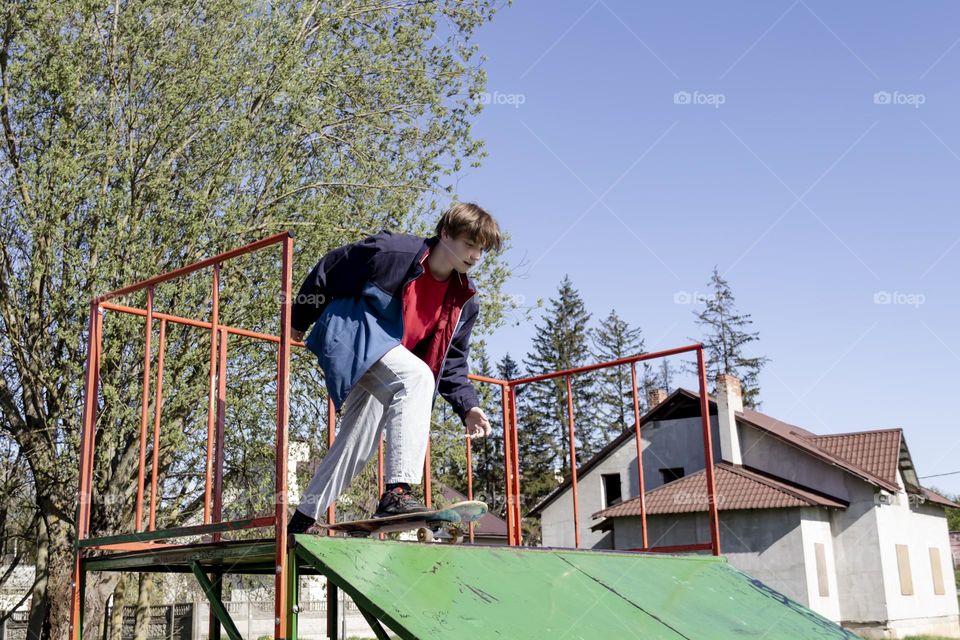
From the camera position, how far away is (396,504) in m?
3.20

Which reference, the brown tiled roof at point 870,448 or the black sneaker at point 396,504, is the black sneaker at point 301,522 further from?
the brown tiled roof at point 870,448

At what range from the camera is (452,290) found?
3768 millimetres

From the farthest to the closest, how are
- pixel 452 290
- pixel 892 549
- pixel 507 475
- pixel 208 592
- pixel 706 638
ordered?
pixel 892 549, pixel 507 475, pixel 452 290, pixel 208 592, pixel 706 638

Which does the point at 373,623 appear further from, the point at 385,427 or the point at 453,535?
the point at 385,427

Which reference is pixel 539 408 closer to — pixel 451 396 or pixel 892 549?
pixel 892 549

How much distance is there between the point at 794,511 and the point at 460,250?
80.4 feet

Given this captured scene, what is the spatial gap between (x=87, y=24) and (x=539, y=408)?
4099 centimetres

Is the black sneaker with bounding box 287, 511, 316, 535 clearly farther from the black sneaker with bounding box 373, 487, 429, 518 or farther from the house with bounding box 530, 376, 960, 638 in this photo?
the house with bounding box 530, 376, 960, 638

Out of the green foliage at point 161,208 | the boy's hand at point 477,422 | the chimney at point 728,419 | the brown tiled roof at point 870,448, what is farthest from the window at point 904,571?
the boy's hand at point 477,422

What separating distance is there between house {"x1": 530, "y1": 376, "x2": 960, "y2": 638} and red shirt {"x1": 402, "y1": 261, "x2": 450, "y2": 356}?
899 inches

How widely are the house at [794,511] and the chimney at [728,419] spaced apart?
0.11 ft

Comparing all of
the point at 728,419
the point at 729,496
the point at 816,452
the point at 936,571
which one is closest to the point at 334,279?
the point at 729,496

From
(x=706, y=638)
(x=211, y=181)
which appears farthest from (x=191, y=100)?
(x=706, y=638)

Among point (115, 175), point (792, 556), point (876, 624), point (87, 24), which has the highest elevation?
point (87, 24)
